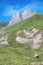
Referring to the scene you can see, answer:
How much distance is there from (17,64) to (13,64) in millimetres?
1888

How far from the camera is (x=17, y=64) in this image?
105 m

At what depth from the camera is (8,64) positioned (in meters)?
105

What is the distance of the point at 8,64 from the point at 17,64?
405cm

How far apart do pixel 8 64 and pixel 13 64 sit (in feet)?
7.61

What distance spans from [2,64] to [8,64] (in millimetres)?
2768

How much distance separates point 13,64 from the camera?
104 meters

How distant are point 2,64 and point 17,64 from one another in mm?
6784

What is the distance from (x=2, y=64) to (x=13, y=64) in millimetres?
5087

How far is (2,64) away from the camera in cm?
10525
